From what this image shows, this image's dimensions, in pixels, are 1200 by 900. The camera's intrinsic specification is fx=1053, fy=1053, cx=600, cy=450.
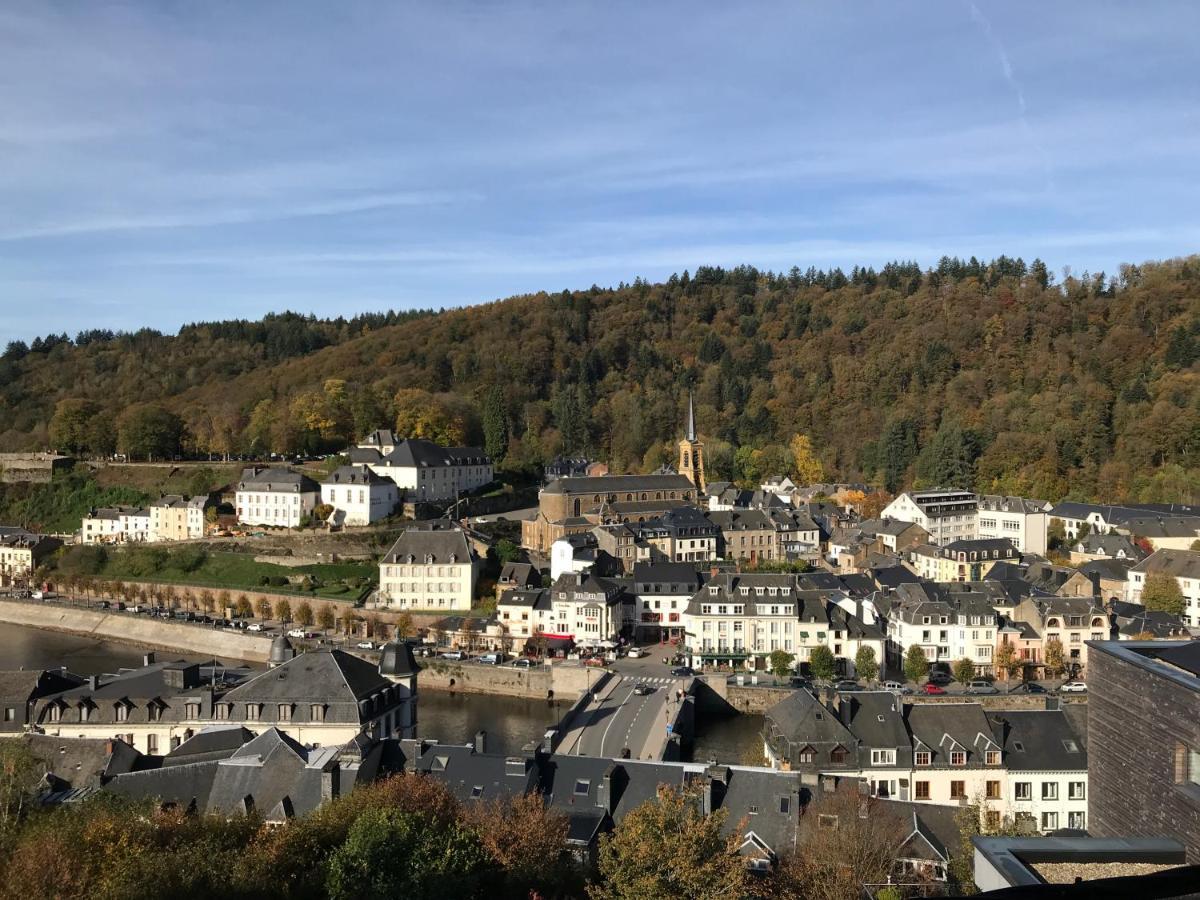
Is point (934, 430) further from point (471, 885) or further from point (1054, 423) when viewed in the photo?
point (471, 885)

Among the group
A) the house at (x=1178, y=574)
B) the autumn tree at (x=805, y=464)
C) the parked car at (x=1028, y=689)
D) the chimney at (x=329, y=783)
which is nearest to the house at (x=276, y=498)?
the autumn tree at (x=805, y=464)

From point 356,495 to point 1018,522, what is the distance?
2852 centimetres

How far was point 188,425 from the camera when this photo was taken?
2355 inches

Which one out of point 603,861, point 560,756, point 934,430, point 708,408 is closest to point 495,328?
point 708,408

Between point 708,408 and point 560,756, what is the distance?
53.2 m

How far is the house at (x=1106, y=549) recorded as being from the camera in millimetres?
39656

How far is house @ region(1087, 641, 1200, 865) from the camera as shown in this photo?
20.3 ft

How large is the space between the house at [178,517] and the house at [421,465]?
7.29 metres

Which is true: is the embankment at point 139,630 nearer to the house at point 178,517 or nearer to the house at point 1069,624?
the house at point 178,517

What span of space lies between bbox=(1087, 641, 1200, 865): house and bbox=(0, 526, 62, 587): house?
48.5m

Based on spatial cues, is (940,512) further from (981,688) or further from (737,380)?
(737,380)

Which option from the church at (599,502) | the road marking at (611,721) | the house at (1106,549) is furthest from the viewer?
the church at (599,502)

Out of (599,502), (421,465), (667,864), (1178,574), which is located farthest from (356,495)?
(667,864)

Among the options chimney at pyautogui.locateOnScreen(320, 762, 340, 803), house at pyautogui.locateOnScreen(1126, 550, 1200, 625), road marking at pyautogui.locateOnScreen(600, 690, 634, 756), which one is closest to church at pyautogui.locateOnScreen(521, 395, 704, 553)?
road marking at pyautogui.locateOnScreen(600, 690, 634, 756)
